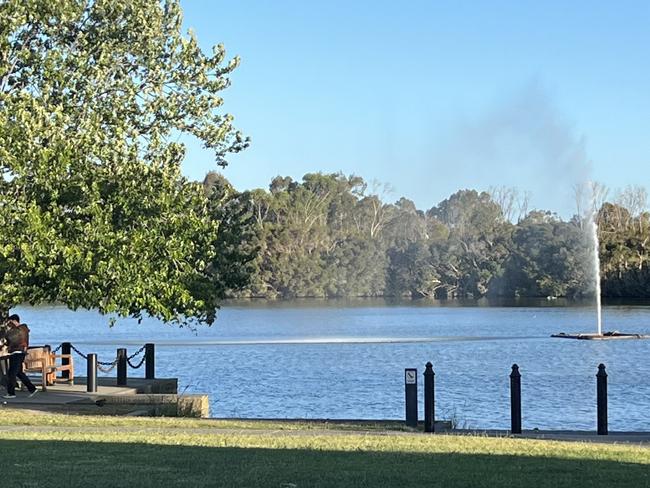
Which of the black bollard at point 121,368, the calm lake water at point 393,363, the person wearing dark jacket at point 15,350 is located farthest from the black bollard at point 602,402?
the black bollard at point 121,368

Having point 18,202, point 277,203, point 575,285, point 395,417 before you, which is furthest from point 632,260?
point 18,202

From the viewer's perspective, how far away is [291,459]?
13.0 metres

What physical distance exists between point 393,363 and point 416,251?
10626 centimetres

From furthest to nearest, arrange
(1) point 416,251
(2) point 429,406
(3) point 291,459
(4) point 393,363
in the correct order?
(1) point 416,251, (4) point 393,363, (2) point 429,406, (3) point 291,459

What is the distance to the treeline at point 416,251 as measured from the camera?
4855 inches

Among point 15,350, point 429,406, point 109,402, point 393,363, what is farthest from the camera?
point 393,363

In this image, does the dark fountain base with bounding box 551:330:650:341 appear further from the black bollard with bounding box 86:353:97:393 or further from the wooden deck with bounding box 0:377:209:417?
the black bollard with bounding box 86:353:97:393

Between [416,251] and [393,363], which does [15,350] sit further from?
[416,251]

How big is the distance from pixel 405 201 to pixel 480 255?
5817 cm

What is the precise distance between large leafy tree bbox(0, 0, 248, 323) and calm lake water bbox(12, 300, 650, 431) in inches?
291

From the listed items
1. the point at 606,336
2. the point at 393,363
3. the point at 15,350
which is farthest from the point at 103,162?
the point at 606,336

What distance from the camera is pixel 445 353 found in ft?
171

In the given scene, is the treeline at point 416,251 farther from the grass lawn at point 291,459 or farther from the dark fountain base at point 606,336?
the grass lawn at point 291,459

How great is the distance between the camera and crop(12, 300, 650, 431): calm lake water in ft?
97.1
